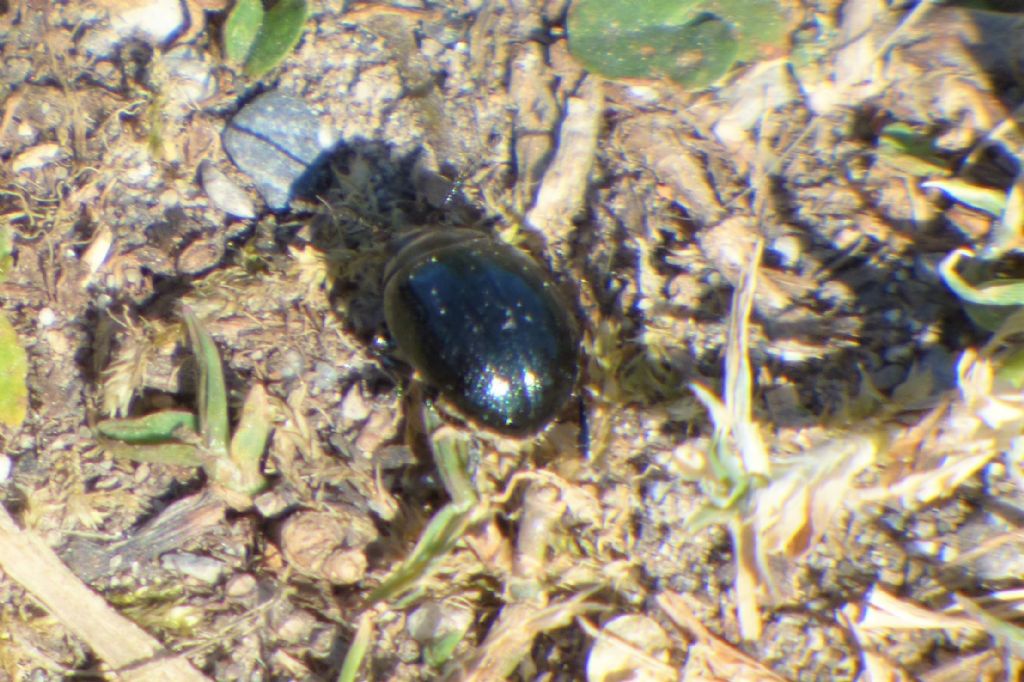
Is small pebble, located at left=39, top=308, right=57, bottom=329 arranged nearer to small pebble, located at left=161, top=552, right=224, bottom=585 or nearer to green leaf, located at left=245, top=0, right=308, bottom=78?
small pebble, located at left=161, top=552, right=224, bottom=585

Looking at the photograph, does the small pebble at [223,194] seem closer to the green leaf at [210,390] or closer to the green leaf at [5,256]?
the green leaf at [210,390]

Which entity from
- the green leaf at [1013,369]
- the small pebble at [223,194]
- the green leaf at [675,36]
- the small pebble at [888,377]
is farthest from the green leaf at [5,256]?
the green leaf at [1013,369]

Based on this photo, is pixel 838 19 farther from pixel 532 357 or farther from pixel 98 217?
pixel 98 217

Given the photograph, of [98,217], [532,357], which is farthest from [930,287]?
[98,217]

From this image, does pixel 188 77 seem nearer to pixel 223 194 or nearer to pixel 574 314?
pixel 223 194

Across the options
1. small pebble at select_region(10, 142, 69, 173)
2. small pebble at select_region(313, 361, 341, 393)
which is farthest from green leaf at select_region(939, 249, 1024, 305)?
small pebble at select_region(10, 142, 69, 173)

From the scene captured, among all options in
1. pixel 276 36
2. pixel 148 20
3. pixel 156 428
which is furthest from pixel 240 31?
pixel 156 428

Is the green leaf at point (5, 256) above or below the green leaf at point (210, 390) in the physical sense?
above

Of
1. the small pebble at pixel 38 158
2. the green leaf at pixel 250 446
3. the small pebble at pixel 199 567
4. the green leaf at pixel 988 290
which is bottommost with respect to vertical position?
the small pebble at pixel 199 567
